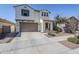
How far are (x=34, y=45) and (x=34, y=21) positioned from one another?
4.55ft

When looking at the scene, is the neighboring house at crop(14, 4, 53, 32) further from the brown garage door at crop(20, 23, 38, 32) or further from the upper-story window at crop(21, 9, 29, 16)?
the upper-story window at crop(21, 9, 29, 16)

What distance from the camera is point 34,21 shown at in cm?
648

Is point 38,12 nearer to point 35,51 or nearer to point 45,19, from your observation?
point 45,19

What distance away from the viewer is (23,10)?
277 inches

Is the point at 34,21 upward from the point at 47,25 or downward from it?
upward

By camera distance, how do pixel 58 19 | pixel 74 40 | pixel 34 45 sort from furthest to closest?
1. pixel 58 19
2. pixel 74 40
3. pixel 34 45

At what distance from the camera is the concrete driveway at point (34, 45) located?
541cm

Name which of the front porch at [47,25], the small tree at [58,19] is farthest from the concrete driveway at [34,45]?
the small tree at [58,19]

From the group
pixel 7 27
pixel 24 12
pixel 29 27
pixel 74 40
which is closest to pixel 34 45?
pixel 29 27

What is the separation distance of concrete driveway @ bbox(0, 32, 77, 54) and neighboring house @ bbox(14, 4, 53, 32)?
30 cm

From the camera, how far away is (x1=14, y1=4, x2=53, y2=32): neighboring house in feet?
20.8

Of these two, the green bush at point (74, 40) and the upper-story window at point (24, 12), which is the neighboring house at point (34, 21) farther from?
the green bush at point (74, 40)

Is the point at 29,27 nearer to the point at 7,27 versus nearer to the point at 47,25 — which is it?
the point at 47,25
